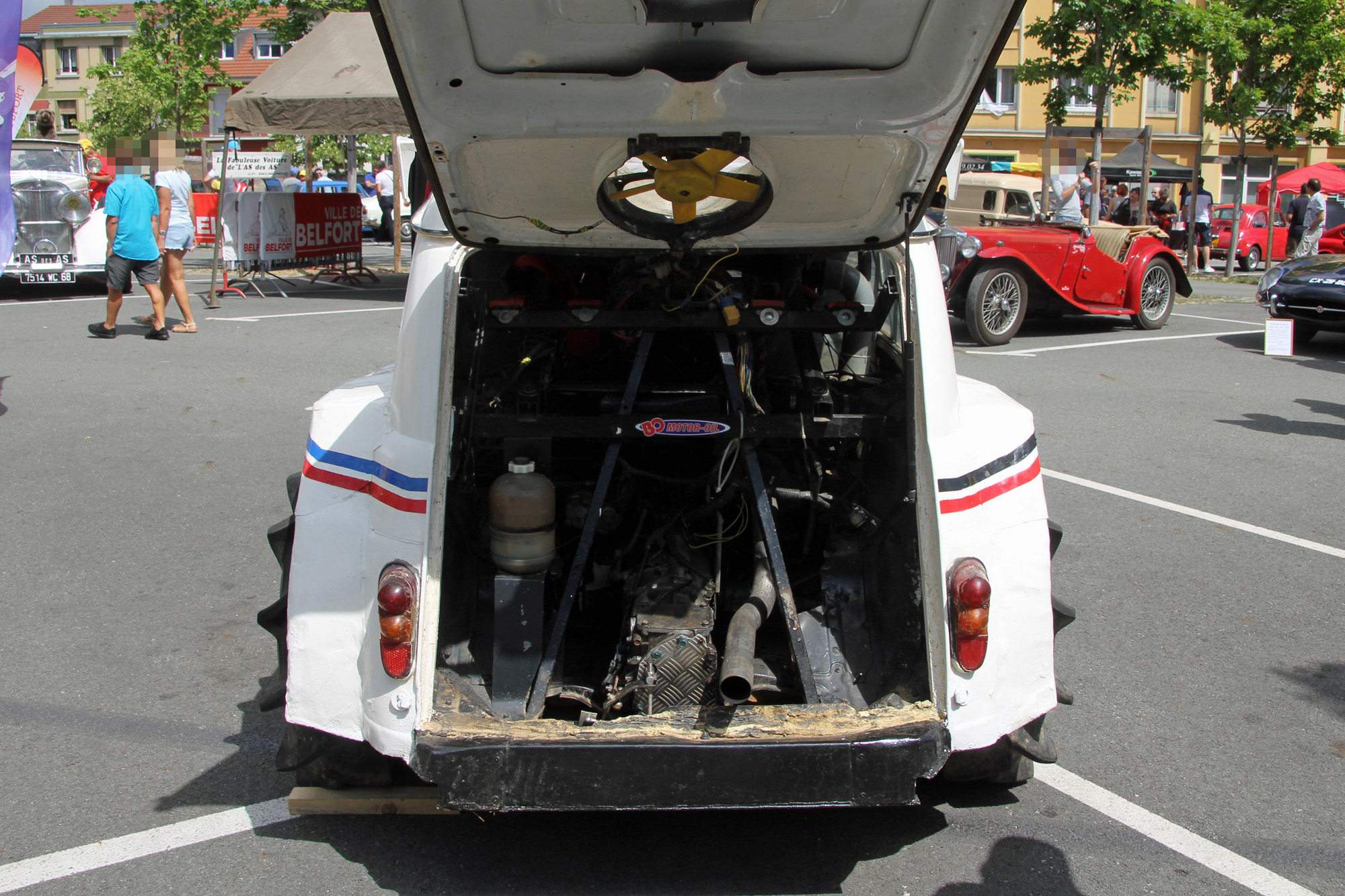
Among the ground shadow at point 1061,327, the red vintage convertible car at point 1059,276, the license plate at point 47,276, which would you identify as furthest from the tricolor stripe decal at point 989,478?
the license plate at point 47,276

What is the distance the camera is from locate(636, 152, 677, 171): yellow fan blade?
237 centimetres

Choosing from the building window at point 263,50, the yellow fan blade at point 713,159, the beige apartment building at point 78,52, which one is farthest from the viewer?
Result: the beige apartment building at point 78,52

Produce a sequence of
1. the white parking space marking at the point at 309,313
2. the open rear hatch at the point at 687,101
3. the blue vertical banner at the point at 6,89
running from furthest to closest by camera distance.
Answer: the white parking space marking at the point at 309,313 < the blue vertical banner at the point at 6,89 < the open rear hatch at the point at 687,101

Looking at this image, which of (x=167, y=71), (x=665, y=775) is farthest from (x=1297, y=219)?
(x=167, y=71)

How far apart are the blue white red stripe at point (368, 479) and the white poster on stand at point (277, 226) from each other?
12.8 m

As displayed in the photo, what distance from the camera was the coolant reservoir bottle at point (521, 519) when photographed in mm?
2971

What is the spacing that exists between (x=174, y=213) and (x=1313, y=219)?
64.8 feet

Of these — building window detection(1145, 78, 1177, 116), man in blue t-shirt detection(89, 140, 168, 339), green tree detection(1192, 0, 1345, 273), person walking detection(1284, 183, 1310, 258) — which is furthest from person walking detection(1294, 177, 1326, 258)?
building window detection(1145, 78, 1177, 116)

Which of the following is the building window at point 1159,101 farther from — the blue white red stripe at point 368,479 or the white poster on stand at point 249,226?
the blue white red stripe at point 368,479

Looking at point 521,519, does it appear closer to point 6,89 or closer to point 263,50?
point 6,89

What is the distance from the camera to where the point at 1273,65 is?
21688 millimetres

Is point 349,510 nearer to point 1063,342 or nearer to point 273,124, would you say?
point 1063,342

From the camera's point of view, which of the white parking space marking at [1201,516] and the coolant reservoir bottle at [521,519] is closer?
the coolant reservoir bottle at [521,519]

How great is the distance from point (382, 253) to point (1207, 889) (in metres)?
22.7
